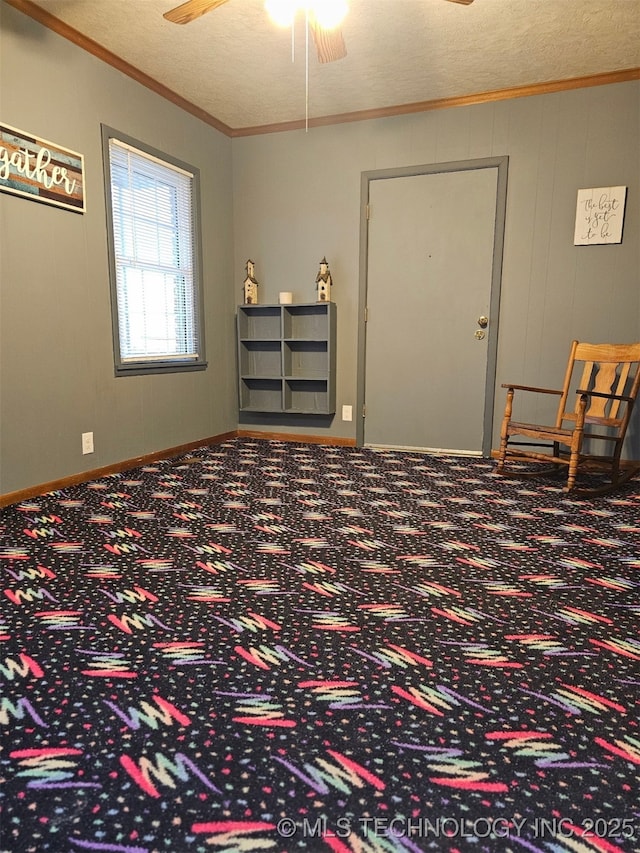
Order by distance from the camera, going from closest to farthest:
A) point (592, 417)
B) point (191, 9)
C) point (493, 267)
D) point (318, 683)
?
point (318, 683), point (191, 9), point (592, 417), point (493, 267)

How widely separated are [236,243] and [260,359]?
A: 0.98 meters

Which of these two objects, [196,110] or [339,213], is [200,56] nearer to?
[196,110]

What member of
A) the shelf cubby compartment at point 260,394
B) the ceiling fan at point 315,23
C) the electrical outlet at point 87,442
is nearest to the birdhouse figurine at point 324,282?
the shelf cubby compartment at point 260,394

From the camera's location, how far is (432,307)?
3949mm

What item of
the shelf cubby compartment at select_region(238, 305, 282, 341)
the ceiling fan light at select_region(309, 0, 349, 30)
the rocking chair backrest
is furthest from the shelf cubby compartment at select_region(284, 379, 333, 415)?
the ceiling fan light at select_region(309, 0, 349, 30)

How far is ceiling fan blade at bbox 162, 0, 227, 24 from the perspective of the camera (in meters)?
2.14

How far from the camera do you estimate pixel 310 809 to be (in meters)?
0.95

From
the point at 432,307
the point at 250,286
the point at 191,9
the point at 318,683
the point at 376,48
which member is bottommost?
the point at 318,683

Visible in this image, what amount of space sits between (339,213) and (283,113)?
81 centimetres

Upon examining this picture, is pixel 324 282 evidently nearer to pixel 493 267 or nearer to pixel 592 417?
pixel 493 267

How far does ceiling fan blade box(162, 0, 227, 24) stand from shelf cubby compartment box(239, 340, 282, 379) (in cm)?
241

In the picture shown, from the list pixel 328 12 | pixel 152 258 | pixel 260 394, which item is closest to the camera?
pixel 328 12

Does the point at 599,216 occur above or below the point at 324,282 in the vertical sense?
above

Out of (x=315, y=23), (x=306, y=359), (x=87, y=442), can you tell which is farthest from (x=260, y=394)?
(x=315, y=23)
